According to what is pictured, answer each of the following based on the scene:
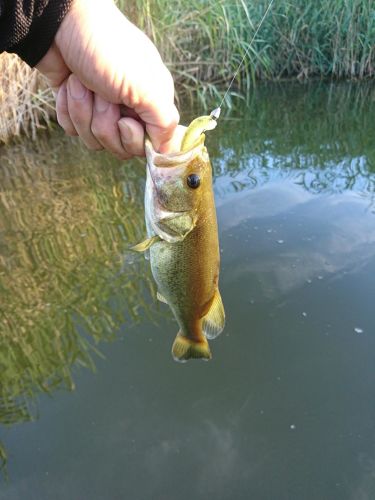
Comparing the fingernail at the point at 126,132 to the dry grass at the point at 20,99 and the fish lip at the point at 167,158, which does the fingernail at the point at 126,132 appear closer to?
the fish lip at the point at 167,158

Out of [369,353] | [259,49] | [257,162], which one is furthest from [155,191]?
[259,49]

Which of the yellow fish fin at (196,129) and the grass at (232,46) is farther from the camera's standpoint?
the grass at (232,46)

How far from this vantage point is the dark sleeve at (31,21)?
1.25 metres

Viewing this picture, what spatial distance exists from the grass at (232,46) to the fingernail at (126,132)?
5.03 m

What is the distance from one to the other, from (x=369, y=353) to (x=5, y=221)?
130 inches

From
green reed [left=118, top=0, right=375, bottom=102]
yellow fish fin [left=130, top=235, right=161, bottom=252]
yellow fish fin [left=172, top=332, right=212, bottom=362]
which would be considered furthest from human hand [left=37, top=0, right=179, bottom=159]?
green reed [left=118, top=0, right=375, bottom=102]

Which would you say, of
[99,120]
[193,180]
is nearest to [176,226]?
[193,180]

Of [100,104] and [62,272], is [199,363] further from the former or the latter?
[100,104]

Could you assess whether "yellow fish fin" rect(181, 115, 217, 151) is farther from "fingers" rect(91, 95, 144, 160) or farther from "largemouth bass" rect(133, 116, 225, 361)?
"fingers" rect(91, 95, 144, 160)

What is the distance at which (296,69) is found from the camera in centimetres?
1032

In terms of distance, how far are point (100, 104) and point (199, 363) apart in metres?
Answer: 1.74

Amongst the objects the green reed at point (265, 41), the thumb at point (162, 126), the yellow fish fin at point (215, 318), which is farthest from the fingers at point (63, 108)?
the green reed at point (265, 41)

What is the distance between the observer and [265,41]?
30.3 ft

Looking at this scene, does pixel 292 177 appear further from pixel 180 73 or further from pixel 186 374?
pixel 180 73
